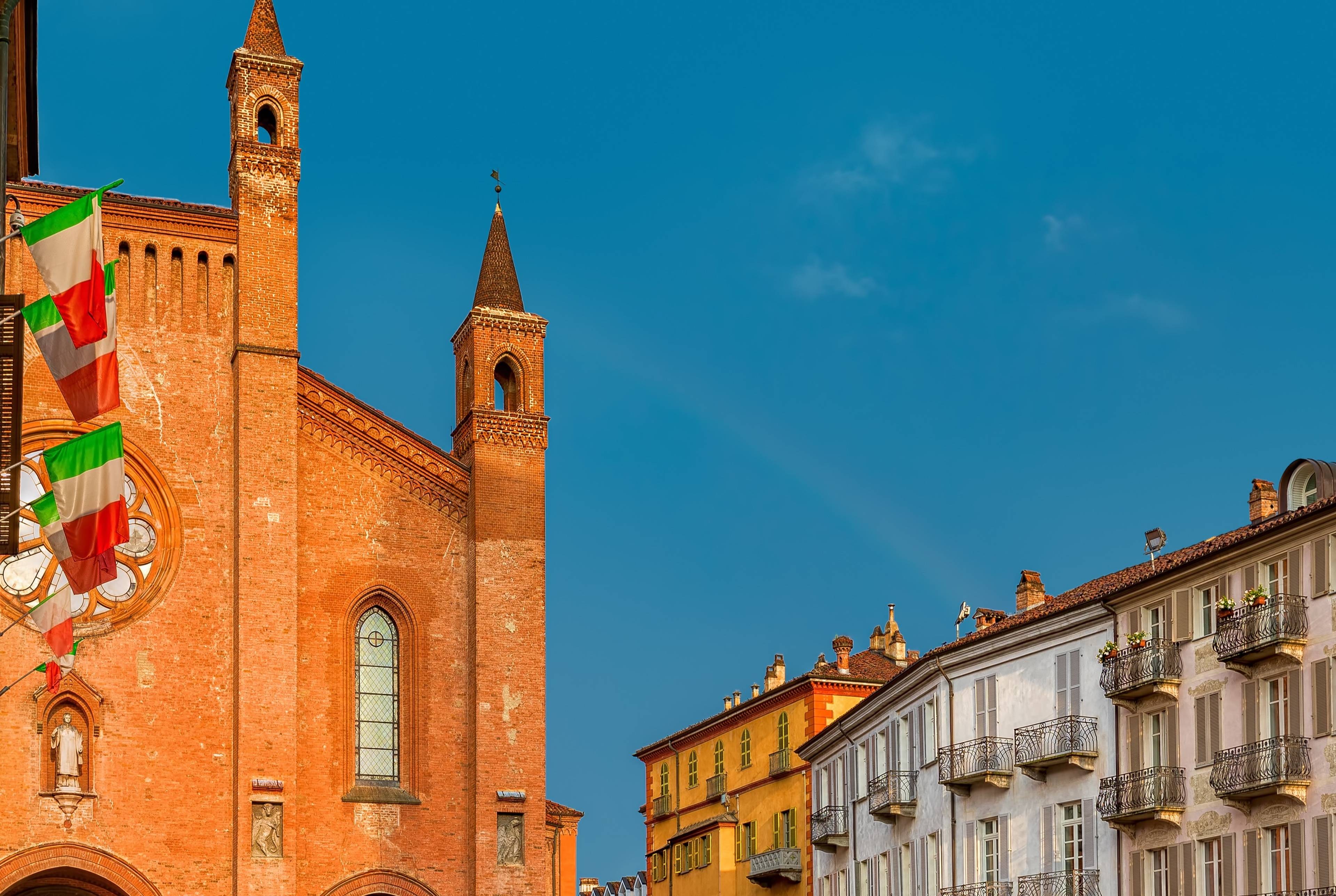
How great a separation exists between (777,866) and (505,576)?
2356 centimetres

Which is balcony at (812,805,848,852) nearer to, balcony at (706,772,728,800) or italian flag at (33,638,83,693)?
balcony at (706,772,728,800)

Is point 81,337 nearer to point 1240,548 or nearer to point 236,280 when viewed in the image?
point 236,280

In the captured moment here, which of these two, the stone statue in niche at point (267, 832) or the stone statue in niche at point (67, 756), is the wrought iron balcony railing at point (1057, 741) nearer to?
the stone statue in niche at point (267, 832)

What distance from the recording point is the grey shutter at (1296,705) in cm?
3169

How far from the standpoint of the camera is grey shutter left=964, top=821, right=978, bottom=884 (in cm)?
4175

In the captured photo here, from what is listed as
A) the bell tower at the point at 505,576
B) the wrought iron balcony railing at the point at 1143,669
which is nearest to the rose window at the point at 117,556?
the bell tower at the point at 505,576

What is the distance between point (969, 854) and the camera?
1654 inches

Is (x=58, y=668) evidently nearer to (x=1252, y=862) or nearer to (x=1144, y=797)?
(x=1144, y=797)

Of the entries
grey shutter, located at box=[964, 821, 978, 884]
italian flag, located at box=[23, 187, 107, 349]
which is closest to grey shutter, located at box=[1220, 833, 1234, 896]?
grey shutter, located at box=[964, 821, 978, 884]

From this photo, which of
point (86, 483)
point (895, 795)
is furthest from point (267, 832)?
point (895, 795)

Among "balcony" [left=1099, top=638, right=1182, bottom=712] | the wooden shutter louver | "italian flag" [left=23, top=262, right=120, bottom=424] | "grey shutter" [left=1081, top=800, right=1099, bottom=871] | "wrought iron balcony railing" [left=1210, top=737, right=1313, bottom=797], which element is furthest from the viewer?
"grey shutter" [left=1081, top=800, right=1099, bottom=871]

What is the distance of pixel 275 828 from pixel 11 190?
12.3 m

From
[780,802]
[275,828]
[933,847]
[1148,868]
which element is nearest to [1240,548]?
[1148,868]

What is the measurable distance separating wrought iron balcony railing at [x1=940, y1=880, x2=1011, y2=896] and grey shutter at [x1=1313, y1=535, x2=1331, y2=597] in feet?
36.6
